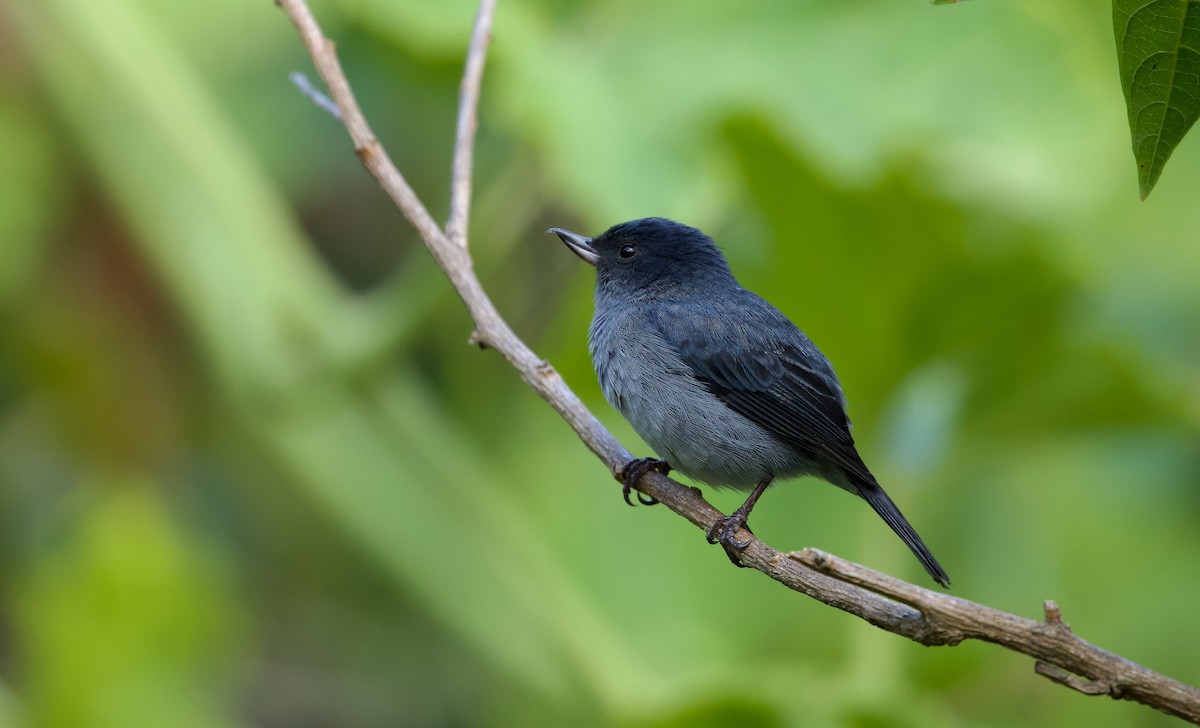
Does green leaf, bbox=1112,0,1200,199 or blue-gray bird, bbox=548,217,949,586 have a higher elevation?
blue-gray bird, bbox=548,217,949,586

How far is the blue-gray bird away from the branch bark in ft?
0.79

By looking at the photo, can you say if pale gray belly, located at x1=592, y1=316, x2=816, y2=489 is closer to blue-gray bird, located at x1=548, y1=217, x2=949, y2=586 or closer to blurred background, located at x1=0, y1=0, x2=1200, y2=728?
blue-gray bird, located at x1=548, y1=217, x2=949, y2=586

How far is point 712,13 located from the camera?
4.44 m

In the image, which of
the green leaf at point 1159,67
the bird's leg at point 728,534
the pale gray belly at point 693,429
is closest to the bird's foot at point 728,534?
the bird's leg at point 728,534

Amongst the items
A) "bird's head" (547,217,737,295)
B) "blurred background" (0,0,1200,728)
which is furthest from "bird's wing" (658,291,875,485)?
"blurred background" (0,0,1200,728)

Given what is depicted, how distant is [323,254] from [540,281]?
1.05 meters

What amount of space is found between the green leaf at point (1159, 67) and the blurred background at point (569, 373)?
6.60 feet

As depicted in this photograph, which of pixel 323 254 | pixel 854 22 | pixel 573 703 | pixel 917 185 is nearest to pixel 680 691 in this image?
pixel 573 703

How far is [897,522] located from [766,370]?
53cm

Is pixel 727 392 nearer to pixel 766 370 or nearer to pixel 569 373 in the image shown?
pixel 766 370

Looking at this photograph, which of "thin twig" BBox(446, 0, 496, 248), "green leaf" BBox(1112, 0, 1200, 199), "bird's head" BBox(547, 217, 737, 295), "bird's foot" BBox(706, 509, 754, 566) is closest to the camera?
"green leaf" BBox(1112, 0, 1200, 199)

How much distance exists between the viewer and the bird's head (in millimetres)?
3596

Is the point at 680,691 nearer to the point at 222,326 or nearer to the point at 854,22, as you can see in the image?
the point at 222,326

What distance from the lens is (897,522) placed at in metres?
Result: 2.90
